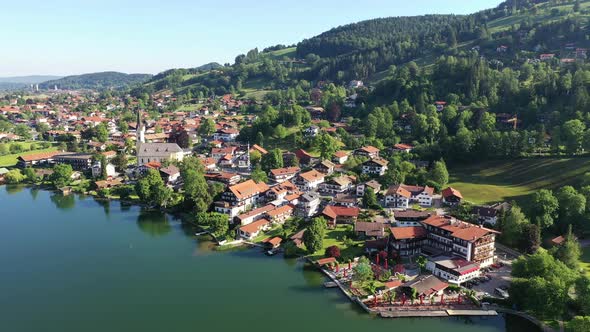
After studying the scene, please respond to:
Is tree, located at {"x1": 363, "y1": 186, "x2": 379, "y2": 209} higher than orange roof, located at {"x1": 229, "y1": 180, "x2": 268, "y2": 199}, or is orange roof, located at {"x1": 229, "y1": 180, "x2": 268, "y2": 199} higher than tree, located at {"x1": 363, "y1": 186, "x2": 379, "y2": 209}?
orange roof, located at {"x1": 229, "y1": 180, "x2": 268, "y2": 199}

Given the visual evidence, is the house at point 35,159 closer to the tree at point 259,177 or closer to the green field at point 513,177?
the tree at point 259,177

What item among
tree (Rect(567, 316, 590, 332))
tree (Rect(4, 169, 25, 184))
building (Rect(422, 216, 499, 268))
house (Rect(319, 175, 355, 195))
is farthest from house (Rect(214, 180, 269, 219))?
tree (Rect(4, 169, 25, 184))

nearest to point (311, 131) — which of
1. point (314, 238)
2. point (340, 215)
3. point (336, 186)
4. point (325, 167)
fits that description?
point (325, 167)

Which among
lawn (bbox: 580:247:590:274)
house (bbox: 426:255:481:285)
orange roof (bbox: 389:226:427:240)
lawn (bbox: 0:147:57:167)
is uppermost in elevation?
lawn (bbox: 0:147:57:167)

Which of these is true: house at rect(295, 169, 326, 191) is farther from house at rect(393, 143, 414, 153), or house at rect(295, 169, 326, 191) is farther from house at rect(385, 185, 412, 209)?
house at rect(393, 143, 414, 153)

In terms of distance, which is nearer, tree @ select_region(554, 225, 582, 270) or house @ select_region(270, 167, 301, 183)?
Result: tree @ select_region(554, 225, 582, 270)

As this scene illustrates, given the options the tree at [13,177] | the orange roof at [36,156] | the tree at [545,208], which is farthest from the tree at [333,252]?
the orange roof at [36,156]

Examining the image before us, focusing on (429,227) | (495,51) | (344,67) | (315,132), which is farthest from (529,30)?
(429,227)
